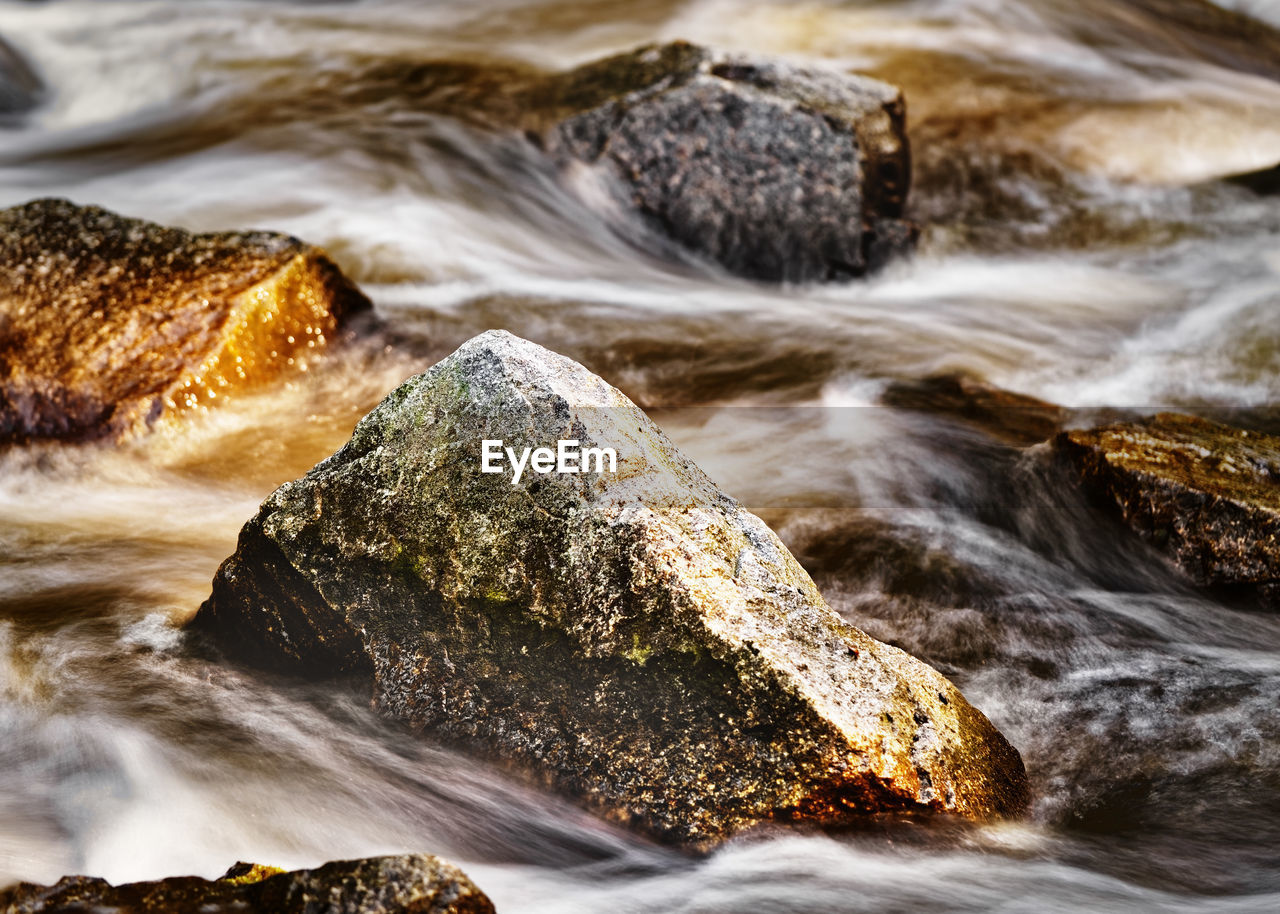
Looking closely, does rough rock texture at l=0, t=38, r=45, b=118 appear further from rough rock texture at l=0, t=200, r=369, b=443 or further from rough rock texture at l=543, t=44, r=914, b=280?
rough rock texture at l=543, t=44, r=914, b=280

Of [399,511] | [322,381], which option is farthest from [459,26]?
[399,511]

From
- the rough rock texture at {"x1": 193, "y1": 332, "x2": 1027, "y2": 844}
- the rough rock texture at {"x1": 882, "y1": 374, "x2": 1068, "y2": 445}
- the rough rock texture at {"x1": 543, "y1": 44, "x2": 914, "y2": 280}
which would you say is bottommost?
the rough rock texture at {"x1": 193, "y1": 332, "x2": 1027, "y2": 844}

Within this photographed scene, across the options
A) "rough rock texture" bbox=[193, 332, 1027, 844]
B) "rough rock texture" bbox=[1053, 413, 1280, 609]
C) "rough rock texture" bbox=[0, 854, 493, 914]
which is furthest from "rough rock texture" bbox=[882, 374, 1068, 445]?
"rough rock texture" bbox=[0, 854, 493, 914]

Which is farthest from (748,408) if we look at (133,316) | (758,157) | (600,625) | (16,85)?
(16,85)

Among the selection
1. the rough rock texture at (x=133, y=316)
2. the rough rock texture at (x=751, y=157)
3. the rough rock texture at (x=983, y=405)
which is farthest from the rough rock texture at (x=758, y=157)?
the rough rock texture at (x=133, y=316)

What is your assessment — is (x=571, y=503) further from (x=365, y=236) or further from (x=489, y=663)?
(x=365, y=236)

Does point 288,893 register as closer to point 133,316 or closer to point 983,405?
point 133,316
